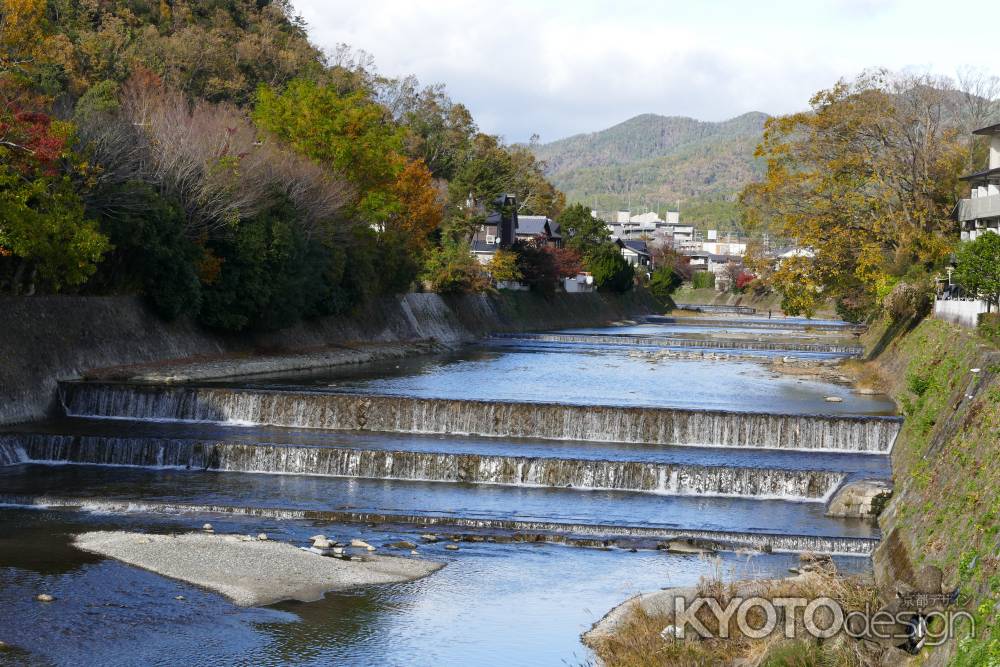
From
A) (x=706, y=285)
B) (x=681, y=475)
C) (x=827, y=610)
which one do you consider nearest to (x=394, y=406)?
(x=681, y=475)

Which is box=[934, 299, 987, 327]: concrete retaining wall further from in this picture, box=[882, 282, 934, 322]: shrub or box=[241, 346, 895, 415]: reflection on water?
box=[241, 346, 895, 415]: reflection on water

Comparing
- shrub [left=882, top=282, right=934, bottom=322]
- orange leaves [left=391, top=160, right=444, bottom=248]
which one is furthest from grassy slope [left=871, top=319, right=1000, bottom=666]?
orange leaves [left=391, top=160, right=444, bottom=248]

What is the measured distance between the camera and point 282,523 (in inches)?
938

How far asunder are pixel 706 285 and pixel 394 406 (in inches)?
6516

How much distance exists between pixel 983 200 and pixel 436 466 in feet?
114

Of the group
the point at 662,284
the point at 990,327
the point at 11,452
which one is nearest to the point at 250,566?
the point at 11,452

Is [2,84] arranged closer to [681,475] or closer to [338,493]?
[338,493]

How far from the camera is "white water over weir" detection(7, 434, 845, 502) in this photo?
92.4 ft

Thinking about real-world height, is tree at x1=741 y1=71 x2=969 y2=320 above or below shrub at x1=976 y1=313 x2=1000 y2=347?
above

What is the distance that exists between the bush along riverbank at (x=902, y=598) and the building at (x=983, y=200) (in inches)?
1239

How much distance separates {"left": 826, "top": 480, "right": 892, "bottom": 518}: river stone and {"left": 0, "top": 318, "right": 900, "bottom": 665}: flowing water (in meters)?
0.64

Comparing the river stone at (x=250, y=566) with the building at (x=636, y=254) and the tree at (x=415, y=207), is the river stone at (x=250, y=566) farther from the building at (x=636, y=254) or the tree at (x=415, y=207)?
the building at (x=636, y=254)

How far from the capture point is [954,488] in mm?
18453

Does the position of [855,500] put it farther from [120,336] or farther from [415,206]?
[415,206]
